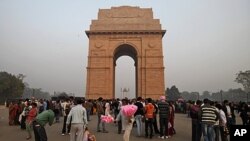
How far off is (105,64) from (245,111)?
70.0 feet

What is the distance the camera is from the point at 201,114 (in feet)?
28.5

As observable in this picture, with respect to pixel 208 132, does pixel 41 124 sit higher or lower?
higher

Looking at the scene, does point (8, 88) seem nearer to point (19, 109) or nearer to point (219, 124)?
point (19, 109)

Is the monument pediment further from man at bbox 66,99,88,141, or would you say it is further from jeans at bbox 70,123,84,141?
Result: jeans at bbox 70,123,84,141

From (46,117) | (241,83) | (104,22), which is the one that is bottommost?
(46,117)

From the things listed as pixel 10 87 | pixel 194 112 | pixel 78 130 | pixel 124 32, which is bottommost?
pixel 78 130

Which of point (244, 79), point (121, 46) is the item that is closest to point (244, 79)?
point (244, 79)

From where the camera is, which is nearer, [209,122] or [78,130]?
[78,130]

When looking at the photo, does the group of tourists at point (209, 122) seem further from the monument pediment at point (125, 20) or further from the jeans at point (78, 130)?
the monument pediment at point (125, 20)

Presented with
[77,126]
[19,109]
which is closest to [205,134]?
[77,126]

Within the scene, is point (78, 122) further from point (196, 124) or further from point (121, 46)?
point (121, 46)

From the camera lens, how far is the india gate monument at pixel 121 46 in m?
30.9

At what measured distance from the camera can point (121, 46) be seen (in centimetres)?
3294

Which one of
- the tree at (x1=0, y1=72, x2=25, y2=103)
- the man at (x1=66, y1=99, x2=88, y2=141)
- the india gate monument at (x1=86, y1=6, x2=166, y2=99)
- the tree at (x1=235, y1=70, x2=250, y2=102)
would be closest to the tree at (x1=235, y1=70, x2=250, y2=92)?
the tree at (x1=235, y1=70, x2=250, y2=102)
